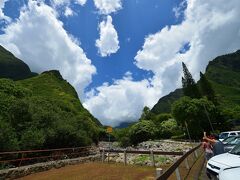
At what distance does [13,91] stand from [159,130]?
38.1m

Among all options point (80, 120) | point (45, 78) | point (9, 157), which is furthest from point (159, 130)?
point (45, 78)

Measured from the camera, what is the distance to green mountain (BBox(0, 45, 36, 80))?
574 ft

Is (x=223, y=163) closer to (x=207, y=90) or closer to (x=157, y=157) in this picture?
(x=157, y=157)

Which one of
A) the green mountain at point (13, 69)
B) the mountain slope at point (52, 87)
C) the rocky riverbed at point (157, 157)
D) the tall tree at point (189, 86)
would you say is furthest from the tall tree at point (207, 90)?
the green mountain at point (13, 69)

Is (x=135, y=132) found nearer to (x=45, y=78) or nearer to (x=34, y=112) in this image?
(x=34, y=112)

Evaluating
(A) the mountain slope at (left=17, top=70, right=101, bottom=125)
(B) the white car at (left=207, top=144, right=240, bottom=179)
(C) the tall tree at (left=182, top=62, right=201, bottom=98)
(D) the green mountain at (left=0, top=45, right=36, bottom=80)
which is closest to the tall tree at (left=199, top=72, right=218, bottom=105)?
(C) the tall tree at (left=182, top=62, right=201, bottom=98)

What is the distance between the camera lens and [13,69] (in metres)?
182

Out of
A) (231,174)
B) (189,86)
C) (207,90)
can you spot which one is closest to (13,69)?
(189,86)

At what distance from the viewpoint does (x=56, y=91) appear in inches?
4505

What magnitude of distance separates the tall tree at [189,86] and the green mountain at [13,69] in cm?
11542

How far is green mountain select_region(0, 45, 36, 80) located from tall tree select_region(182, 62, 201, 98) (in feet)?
379

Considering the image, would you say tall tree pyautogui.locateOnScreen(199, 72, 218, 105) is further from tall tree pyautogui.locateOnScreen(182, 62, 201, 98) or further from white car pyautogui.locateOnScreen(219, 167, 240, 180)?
white car pyautogui.locateOnScreen(219, 167, 240, 180)

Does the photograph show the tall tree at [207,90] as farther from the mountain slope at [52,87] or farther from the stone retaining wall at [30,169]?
the stone retaining wall at [30,169]

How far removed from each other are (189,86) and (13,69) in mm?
127207
